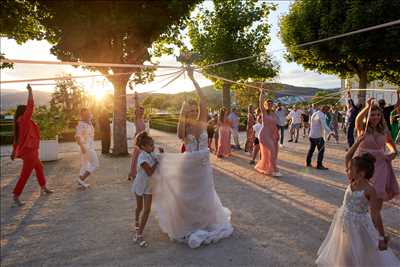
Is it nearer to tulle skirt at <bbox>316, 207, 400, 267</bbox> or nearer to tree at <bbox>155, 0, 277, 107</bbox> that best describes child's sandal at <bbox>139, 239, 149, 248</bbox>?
tulle skirt at <bbox>316, 207, 400, 267</bbox>

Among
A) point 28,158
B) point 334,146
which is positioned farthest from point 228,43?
point 28,158

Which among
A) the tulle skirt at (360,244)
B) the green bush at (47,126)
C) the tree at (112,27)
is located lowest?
the tulle skirt at (360,244)

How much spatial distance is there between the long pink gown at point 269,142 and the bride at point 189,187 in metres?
4.52

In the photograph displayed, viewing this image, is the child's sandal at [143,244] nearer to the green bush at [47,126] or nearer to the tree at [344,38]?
the green bush at [47,126]

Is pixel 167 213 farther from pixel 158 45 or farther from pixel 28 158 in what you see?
pixel 158 45

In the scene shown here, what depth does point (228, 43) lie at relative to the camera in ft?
68.1

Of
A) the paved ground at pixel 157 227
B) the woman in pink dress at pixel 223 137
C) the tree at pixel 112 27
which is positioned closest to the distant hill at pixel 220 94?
the woman in pink dress at pixel 223 137

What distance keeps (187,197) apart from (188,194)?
0.04 m

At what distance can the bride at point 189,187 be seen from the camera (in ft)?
16.0

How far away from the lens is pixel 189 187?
4.91 metres

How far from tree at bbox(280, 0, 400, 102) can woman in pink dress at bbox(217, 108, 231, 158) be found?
4.92m

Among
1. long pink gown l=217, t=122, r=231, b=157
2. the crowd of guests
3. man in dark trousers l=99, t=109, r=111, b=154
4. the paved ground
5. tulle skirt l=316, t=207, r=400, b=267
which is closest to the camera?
tulle skirt l=316, t=207, r=400, b=267

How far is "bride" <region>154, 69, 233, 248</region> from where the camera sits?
16.0ft

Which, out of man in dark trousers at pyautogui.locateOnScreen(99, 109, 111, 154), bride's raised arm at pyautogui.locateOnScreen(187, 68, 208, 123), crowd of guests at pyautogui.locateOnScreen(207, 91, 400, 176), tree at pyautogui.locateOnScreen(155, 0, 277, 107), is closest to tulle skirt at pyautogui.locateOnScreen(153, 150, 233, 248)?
bride's raised arm at pyautogui.locateOnScreen(187, 68, 208, 123)
